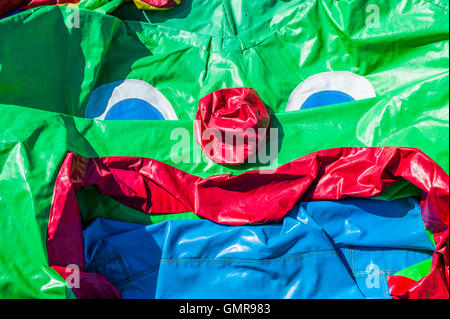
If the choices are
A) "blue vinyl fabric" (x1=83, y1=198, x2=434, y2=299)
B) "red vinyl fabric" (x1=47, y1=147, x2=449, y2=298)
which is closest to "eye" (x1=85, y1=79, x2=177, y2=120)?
"red vinyl fabric" (x1=47, y1=147, x2=449, y2=298)

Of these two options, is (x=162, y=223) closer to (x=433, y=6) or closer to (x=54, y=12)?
(x=54, y=12)

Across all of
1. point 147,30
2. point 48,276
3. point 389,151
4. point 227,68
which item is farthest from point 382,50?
point 48,276

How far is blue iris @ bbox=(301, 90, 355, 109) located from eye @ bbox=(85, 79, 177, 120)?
1.55 feet

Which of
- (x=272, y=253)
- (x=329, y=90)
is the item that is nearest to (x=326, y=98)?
(x=329, y=90)

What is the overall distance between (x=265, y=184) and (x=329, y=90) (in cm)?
44

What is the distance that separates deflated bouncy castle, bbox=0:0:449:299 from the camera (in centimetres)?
133

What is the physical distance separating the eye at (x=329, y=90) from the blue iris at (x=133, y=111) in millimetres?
470

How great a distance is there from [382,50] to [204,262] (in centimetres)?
93

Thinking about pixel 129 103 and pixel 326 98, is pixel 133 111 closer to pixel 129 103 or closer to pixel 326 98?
pixel 129 103

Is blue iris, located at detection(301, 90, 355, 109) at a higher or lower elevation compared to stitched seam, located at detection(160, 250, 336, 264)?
higher

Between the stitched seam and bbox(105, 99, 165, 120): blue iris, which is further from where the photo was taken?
bbox(105, 99, 165, 120): blue iris

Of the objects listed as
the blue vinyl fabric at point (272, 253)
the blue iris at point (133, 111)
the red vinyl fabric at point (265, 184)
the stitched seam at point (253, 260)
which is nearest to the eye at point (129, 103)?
the blue iris at point (133, 111)

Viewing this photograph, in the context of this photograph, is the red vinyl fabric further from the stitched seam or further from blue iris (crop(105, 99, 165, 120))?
blue iris (crop(105, 99, 165, 120))

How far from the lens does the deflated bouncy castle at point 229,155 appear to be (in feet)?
4.35
